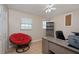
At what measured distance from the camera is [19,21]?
6.24 ft

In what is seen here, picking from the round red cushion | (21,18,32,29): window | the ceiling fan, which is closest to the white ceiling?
the ceiling fan

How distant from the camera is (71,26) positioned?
1.85 m

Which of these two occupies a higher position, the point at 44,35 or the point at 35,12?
the point at 35,12

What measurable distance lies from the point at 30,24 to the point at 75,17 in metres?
0.87

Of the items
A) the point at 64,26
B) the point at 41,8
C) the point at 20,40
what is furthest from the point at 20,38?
the point at 64,26

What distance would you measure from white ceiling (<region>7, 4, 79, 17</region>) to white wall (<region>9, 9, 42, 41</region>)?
9cm

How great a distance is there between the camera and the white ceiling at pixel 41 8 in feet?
5.49

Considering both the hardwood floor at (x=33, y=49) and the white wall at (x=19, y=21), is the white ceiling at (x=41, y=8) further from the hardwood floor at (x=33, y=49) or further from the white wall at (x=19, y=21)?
the hardwood floor at (x=33, y=49)

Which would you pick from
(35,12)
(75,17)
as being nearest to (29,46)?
(35,12)

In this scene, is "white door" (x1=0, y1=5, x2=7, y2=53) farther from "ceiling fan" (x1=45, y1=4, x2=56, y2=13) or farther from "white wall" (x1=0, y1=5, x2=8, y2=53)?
"ceiling fan" (x1=45, y1=4, x2=56, y2=13)

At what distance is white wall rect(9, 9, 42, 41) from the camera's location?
182 centimetres

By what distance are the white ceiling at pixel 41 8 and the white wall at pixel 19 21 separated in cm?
9

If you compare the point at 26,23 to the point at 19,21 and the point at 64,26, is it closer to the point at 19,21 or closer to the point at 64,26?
the point at 19,21
